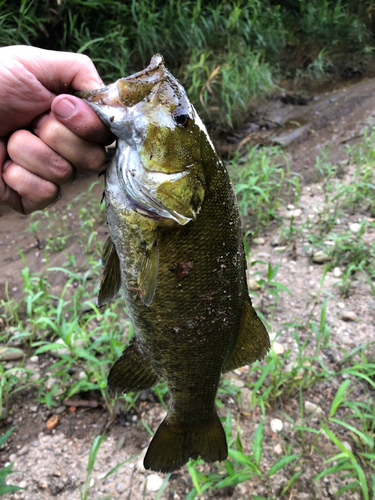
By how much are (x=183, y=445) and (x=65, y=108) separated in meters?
1.49

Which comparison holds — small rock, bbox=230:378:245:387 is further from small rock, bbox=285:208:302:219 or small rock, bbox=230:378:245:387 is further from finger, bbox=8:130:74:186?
small rock, bbox=285:208:302:219

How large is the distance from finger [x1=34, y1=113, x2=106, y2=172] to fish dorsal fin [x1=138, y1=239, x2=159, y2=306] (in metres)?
0.44

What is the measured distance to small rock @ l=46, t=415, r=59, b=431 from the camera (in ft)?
7.33

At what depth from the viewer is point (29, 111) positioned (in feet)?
4.73

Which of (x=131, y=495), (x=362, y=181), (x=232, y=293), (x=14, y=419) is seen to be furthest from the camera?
(x=362, y=181)

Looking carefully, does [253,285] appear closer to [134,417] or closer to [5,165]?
[134,417]

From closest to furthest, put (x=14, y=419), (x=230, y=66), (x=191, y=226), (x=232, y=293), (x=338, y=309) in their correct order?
1. (x=191, y=226)
2. (x=232, y=293)
3. (x=14, y=419)
4. (x=338, y=309)
5. (x=230, y=66)

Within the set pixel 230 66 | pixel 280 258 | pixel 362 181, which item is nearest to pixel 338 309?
pixel 280 258

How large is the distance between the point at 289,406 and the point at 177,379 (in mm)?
1233

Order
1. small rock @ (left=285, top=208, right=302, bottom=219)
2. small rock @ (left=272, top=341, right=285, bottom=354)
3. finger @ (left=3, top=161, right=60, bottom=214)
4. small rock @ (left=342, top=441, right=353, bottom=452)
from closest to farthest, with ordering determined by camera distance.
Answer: finger @ (left=3, top=161, right=60, bottom=214)
small rock @ (left=342, top=441, right=353, bottom=452)
small rock @ (left=272, top=341, right=285, bottom=354)
small rock @ (left=285, top=208, right=302, bottom=219)

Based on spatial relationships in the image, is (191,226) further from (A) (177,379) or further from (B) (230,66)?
(B) (230,66)

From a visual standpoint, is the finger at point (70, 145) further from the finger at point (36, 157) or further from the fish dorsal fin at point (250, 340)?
the fish dorsal fin at point (250, 340)

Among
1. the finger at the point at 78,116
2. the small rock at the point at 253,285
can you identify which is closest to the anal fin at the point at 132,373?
the finger at the point at 78,116

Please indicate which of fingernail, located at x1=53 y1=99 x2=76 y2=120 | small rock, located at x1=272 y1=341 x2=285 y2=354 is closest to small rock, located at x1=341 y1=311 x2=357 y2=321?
small rock, located at x1=272 y1=341 x2=285 y2=354
